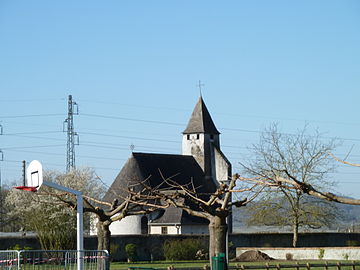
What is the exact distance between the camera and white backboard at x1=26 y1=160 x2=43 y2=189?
696 inches

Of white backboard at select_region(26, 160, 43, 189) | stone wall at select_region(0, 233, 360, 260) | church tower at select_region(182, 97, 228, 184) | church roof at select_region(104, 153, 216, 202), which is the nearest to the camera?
white backboard at select_region(26, 160, 43, 189)

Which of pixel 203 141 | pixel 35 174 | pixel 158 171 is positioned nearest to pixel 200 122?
pixel 203 141

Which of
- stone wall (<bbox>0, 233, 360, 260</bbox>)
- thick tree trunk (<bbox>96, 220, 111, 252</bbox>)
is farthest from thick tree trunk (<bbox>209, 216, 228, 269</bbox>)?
stone wall (<bbox>0, 233, 360, 260</bbox>)

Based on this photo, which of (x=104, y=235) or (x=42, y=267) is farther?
(x=104, y=235)

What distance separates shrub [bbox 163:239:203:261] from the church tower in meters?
23.8

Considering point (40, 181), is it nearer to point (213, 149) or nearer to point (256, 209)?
point (256, 209)

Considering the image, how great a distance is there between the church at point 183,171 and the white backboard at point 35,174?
42.8 m

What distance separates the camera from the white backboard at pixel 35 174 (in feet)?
58.0

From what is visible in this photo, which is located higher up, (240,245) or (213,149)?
(213,149)

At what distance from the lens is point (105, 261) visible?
20.6m

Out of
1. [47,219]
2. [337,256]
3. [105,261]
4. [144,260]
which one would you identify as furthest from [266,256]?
[105,261]

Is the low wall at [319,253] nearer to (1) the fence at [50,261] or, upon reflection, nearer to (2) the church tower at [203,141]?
(1) the fence at [50,261]

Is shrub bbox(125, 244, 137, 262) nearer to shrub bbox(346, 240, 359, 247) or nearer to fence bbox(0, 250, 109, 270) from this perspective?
shrub bbox(346, 240, 359, 247)

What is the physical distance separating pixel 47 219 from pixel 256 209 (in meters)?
16.3
